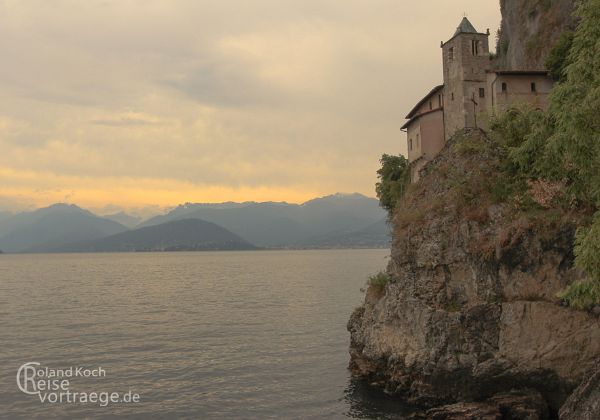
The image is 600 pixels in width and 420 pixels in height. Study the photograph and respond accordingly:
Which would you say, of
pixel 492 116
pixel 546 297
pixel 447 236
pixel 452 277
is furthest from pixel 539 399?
pixel 492 116

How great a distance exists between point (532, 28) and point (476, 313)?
148 feet

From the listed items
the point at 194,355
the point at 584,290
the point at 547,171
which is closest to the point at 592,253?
the point at 584,290

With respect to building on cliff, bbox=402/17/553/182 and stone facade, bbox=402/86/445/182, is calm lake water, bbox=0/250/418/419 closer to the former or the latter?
stone facade, bbox=402/86/445/182

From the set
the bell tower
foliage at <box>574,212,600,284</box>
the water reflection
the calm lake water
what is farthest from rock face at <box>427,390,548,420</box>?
the bell tower

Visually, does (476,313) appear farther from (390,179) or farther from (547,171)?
(390,179)

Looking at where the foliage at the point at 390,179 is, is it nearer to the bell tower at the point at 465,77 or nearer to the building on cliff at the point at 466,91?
the building on cliff at the point at 466,91

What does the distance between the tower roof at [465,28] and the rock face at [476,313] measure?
62.1 feet

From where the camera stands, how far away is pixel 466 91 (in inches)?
1710

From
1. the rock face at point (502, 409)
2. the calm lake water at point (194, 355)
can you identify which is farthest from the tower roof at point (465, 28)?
the rock face at point (502, 409)

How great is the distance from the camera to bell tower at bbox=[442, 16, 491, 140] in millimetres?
43156

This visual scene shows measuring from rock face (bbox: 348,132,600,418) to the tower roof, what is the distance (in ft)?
62.1

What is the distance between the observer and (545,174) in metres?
27.0

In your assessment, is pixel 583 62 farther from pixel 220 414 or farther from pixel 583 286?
pixel 220 414

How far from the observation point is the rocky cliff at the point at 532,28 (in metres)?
53.9
